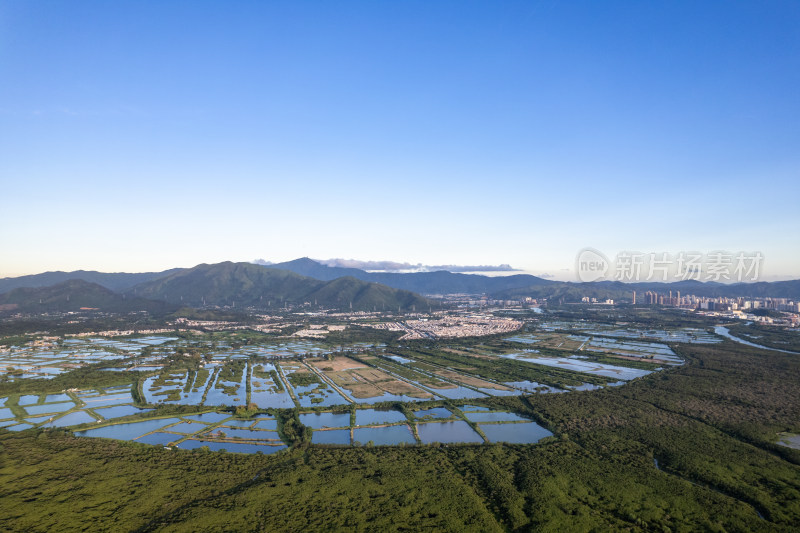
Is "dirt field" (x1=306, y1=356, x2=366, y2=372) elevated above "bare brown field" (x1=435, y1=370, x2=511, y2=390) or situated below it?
below

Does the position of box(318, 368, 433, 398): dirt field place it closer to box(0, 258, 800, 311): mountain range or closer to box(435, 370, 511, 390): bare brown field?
box(435, 370, 511, 390): bare brown field

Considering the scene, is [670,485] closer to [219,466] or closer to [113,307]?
[219,466]

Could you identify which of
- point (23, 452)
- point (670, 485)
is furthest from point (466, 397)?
point (23, 452)

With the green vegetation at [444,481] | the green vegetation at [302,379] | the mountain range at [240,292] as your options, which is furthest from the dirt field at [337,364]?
the mountain range at [240,292]

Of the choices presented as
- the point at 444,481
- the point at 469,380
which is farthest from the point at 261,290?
the point at 444,481

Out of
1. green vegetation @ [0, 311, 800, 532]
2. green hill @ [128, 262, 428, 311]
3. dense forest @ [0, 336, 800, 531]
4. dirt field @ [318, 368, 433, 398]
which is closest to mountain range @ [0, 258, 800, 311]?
green hill @ [128, 262, 428, 311]

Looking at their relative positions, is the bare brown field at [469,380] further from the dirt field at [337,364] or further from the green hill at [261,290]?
the green hill at [261,290]

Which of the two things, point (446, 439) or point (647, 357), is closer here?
point (446, 439)

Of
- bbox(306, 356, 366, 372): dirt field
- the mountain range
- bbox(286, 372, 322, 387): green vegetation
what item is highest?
the mountain range
